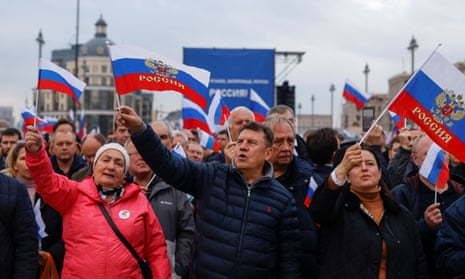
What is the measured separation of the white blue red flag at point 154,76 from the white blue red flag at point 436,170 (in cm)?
185

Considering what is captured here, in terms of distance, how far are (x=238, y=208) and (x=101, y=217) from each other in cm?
92

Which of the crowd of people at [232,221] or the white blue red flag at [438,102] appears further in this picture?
the white blue red flag at [438,102]

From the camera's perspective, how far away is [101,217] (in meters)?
4.05

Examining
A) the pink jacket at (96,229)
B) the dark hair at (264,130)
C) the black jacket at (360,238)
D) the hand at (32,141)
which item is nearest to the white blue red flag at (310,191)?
the black jacket at (360,238)

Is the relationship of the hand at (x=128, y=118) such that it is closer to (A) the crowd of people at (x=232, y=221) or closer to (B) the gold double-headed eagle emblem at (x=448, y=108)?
(A) the crowd of people at (x=232, y=221)

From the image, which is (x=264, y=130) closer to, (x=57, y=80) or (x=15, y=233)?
(x=15, y=233)

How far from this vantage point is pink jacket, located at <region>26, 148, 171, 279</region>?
13.0 ft

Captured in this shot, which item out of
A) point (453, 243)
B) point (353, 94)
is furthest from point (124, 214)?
point (353, 94)

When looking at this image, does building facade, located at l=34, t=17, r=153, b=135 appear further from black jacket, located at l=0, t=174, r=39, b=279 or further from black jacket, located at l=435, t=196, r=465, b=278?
black jacket, located at l=435, t=196, r=465, b=278

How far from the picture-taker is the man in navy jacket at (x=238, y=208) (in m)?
3.82

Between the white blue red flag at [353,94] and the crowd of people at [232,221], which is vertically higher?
the white blue red flag at [353,94]

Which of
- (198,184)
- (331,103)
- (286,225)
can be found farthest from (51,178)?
(331,103)

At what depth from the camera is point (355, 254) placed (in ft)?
13.1

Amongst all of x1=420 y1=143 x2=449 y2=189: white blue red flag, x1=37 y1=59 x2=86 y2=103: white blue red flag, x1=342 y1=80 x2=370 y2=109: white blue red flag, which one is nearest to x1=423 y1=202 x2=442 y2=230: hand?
x1=420 y1=143 x2=449 y2=189: white blue red flag
